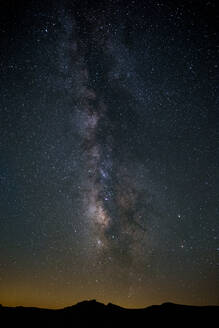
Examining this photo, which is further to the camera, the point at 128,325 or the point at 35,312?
the point at 35,312

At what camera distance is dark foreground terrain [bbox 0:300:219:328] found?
29.3m

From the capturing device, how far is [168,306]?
33250 mm

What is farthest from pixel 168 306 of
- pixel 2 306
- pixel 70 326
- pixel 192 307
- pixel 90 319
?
pixel 2 306

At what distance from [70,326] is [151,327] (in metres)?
10.3

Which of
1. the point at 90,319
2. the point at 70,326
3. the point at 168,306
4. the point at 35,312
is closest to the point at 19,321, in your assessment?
the point at 35,312

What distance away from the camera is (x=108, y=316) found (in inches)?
1315

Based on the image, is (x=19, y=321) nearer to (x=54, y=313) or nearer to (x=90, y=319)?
(x=54, y=313)

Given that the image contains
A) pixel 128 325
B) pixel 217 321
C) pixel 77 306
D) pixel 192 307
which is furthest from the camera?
pixel 77 306

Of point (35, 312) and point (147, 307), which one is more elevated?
point (147, 307)

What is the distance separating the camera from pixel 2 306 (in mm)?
37375

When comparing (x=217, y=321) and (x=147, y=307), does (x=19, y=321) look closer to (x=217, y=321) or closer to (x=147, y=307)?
(x=147, y=307)

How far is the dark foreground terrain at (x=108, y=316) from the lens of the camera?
29.3 m

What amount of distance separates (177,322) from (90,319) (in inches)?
450

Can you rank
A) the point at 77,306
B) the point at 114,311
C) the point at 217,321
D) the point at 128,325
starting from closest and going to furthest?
the point at 217,321, the point at 128,325, the point at 114,311, the point at 77,306
